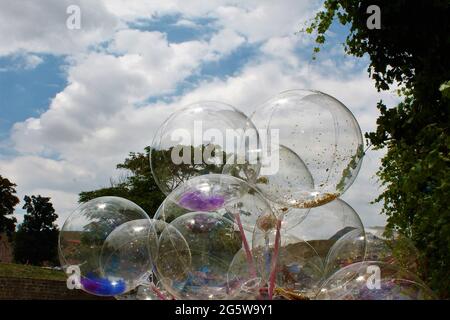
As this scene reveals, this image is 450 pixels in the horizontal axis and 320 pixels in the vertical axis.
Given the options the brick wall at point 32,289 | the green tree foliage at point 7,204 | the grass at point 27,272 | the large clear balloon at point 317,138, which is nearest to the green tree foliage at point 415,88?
the large clear balloon at point 317,138

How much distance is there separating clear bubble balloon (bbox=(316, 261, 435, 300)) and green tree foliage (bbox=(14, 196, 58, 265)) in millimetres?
44421

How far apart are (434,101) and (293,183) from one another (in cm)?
479

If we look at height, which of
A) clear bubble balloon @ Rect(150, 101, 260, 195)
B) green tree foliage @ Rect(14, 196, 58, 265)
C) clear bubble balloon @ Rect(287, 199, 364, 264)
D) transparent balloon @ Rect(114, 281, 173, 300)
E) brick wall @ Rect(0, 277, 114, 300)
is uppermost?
green tree foliage @ Rect(14, 196, 58, 265)

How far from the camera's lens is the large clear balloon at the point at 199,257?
2988mm

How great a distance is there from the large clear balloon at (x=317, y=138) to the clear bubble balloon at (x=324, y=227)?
73cm

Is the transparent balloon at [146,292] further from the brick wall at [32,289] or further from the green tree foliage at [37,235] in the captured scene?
the green tree foliage at [37,235]

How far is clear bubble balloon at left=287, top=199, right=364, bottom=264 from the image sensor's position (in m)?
3.81

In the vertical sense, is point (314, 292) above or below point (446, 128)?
below

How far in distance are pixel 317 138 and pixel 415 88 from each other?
4.66 metres

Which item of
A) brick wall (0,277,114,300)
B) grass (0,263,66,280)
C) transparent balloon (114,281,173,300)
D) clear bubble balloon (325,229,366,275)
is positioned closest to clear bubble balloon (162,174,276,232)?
transparent balloon (114,281,173,300)

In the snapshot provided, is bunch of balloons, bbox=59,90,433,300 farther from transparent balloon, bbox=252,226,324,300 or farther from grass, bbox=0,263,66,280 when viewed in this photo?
grass, bbox=0,263,66,280
